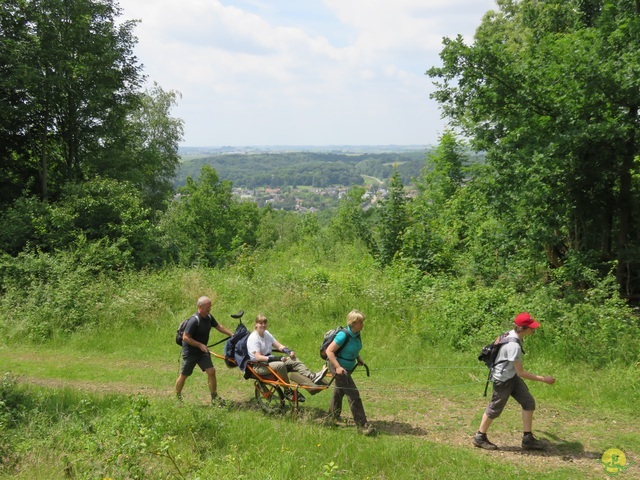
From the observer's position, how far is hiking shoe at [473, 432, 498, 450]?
632cm

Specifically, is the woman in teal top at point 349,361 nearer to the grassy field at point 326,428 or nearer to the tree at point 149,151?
the grassy field at point 326,428

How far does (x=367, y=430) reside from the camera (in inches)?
262

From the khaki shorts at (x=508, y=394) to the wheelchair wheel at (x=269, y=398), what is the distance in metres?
2.96

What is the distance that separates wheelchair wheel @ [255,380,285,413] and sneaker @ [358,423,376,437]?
4.37 feet

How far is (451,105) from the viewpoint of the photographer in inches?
559

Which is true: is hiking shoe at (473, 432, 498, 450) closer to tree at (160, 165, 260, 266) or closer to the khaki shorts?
the khaki shorts

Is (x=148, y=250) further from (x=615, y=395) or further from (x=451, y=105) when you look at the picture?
(x=615, y=395)

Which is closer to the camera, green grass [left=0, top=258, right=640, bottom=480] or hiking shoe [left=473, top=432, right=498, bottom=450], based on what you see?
green grass [left=0, top=258, right=640, bottom=480]

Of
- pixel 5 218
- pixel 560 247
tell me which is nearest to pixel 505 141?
pixel 560 247

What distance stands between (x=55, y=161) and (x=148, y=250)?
758 centimetres

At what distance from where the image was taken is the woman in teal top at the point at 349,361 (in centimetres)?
657

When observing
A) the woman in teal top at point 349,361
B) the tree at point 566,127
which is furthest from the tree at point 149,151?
the woman in teal top at point 349,361

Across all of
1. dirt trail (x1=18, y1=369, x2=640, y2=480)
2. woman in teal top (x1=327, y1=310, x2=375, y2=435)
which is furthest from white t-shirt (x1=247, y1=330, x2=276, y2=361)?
woman in teal top (x1=327, y1=310, x2=375, y2=435)

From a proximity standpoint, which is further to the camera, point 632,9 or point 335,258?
point 335,258
